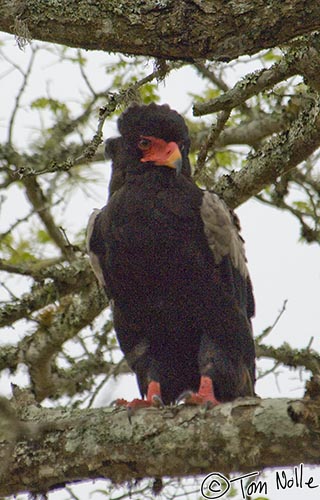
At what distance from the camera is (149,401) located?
5062 mm

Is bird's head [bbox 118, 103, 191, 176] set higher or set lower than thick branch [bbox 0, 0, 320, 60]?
higher

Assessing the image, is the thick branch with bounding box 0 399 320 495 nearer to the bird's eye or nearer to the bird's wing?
the bird's wing

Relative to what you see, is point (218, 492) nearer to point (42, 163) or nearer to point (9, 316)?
point (9, 316)

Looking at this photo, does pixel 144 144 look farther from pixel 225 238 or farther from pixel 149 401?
pixel 149 401

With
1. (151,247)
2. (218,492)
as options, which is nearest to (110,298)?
(151,247)

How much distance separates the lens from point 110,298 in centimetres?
575

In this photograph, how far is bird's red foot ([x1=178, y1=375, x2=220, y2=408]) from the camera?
4445mm

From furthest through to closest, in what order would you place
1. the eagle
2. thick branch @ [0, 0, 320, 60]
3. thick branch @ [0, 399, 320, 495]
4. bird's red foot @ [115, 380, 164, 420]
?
the eagle < bird's red foot @ [115, 380, 164, 420] < thick branch @ [0, 0, 320, 60] < thick branch @ [0, 399, 320, 495]

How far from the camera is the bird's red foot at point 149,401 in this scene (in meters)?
4.63

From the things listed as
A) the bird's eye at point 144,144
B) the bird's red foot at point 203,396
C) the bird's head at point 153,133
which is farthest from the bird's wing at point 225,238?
the bird's red foot at point 203,396

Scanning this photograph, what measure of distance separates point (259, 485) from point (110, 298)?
4.76ft

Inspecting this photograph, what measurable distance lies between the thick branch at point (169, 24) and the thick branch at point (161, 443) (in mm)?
1673
